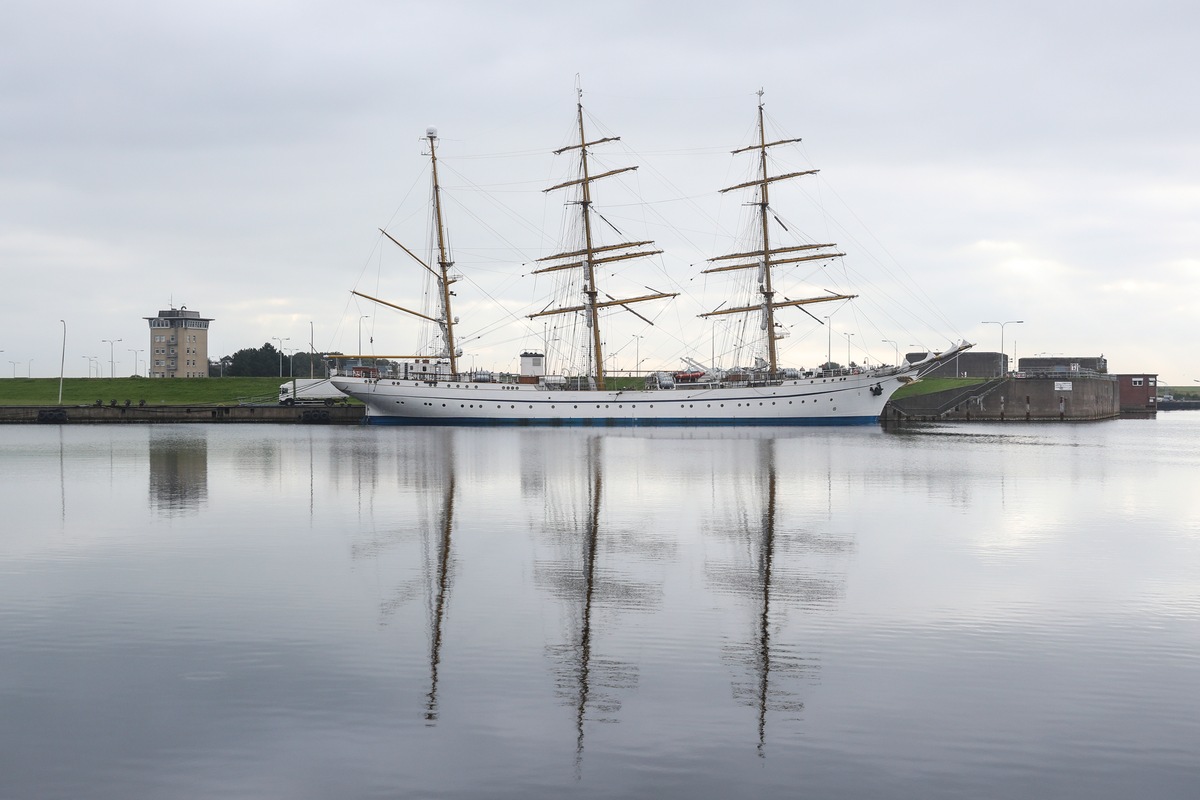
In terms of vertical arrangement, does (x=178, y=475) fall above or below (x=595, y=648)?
above

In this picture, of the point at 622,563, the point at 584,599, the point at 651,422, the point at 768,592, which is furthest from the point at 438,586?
the point at 651,422

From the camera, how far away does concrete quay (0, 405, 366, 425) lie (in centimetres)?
10694

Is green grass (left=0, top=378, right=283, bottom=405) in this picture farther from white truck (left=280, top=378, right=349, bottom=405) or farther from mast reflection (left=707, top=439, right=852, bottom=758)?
mast reflection (left=707, top=439, right=852, bottom=758)

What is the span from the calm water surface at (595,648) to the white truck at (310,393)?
93980 millimetres

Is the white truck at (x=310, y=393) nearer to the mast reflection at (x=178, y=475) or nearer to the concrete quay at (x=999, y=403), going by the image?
the mast reflection at (x=178, y=475)

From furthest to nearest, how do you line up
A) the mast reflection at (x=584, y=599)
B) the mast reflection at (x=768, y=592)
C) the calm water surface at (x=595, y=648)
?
the mast reflection at (x=768, y=592)
the mast reflection at (x=584, y=599)
the calm water surface at (x=595, y=648)

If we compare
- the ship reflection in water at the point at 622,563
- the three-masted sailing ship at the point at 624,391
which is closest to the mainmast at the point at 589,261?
the three-masted sailing ship at the point at 624,391

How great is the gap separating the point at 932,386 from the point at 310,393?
80.2m

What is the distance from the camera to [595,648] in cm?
1383

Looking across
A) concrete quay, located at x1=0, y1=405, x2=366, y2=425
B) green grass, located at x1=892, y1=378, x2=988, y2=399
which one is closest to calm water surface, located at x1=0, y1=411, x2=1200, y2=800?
concrete quay, located at x1=0, y1=405, x2=366, y2=425

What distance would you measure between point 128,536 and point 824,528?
16.7 m

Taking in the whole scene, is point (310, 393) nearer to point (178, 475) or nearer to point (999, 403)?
point (999, 403)

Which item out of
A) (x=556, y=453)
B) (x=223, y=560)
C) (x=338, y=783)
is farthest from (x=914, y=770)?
(x=556, y=453)

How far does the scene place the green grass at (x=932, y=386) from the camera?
417 ft
